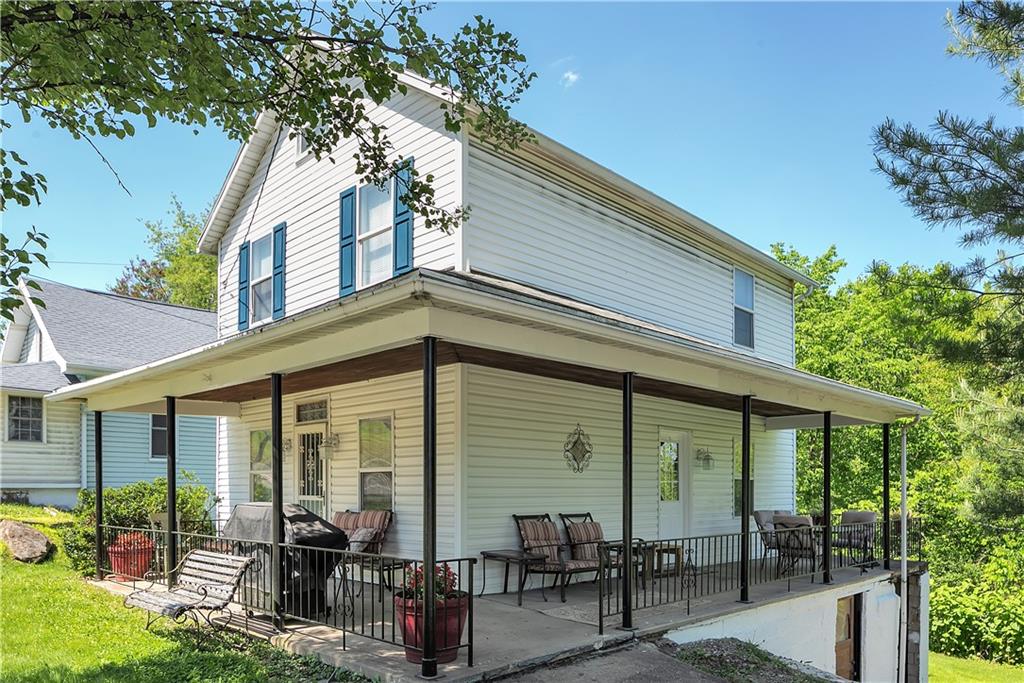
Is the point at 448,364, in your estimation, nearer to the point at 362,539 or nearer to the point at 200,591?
the point at 362,539

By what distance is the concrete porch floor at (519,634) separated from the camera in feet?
20.1

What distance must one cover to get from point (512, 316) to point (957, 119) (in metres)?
5.55

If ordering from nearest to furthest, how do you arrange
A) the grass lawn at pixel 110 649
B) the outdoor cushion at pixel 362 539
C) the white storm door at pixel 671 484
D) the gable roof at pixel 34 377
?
the grass lawn at pixel 110 649, the outdoor cushion at pixel 362 539, the white storm door at pixel 671 484, the gable roof at pixel 34 377

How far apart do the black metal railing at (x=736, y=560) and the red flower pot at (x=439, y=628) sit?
2360 millimetres

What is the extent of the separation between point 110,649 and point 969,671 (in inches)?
641

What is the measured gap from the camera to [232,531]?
8.67 meters

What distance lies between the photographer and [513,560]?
8914 mm

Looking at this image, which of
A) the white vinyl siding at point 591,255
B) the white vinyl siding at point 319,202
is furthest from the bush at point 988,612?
the white vinyl siding at point 319,202

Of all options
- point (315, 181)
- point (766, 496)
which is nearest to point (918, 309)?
point (766, 496)

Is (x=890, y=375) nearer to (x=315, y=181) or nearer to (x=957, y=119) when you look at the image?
(x=957, y=119)

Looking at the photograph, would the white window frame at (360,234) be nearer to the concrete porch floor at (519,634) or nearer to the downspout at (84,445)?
the concrete porch floor at (519,634)

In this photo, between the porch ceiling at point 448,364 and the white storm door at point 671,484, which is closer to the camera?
the porch ceiling at point 448,364

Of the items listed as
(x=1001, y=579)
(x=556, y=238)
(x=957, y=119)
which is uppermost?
(x=957, y=119)

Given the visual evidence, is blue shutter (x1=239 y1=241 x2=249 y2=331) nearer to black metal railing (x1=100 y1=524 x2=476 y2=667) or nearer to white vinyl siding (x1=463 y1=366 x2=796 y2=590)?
black metal railing (x1=100 y1=524 x2=476 y2=667)
